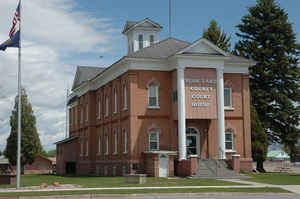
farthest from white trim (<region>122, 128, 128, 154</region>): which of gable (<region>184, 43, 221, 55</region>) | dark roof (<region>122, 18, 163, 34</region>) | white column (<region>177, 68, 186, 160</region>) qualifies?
dark roof (<region>122, 18, 163, 34</region>)

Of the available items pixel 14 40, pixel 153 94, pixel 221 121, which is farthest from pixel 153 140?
pixel 14 40

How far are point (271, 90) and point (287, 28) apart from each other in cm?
689

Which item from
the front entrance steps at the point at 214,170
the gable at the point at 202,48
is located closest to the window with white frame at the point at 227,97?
the gable at the point at 202,48

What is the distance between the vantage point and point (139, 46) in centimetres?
5059

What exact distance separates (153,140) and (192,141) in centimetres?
344

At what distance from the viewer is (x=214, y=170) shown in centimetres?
3591

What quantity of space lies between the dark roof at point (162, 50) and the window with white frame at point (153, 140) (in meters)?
6.19

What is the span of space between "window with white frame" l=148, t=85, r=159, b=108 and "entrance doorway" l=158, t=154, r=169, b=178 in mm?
5025

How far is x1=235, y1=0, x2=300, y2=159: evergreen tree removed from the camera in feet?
165

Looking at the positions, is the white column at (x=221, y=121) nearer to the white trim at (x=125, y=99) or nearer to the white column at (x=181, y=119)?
the white column at (x=181, y=119)

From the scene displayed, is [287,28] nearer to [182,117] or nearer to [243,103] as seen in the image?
[243,103]

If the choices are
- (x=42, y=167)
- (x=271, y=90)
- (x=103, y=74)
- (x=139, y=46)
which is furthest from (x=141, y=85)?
(x=42, y=167)

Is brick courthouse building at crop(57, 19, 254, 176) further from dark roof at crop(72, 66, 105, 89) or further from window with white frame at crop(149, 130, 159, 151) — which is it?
dark roof at crop(72, 66, 105, 89)

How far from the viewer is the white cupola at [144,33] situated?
50.6 metres
